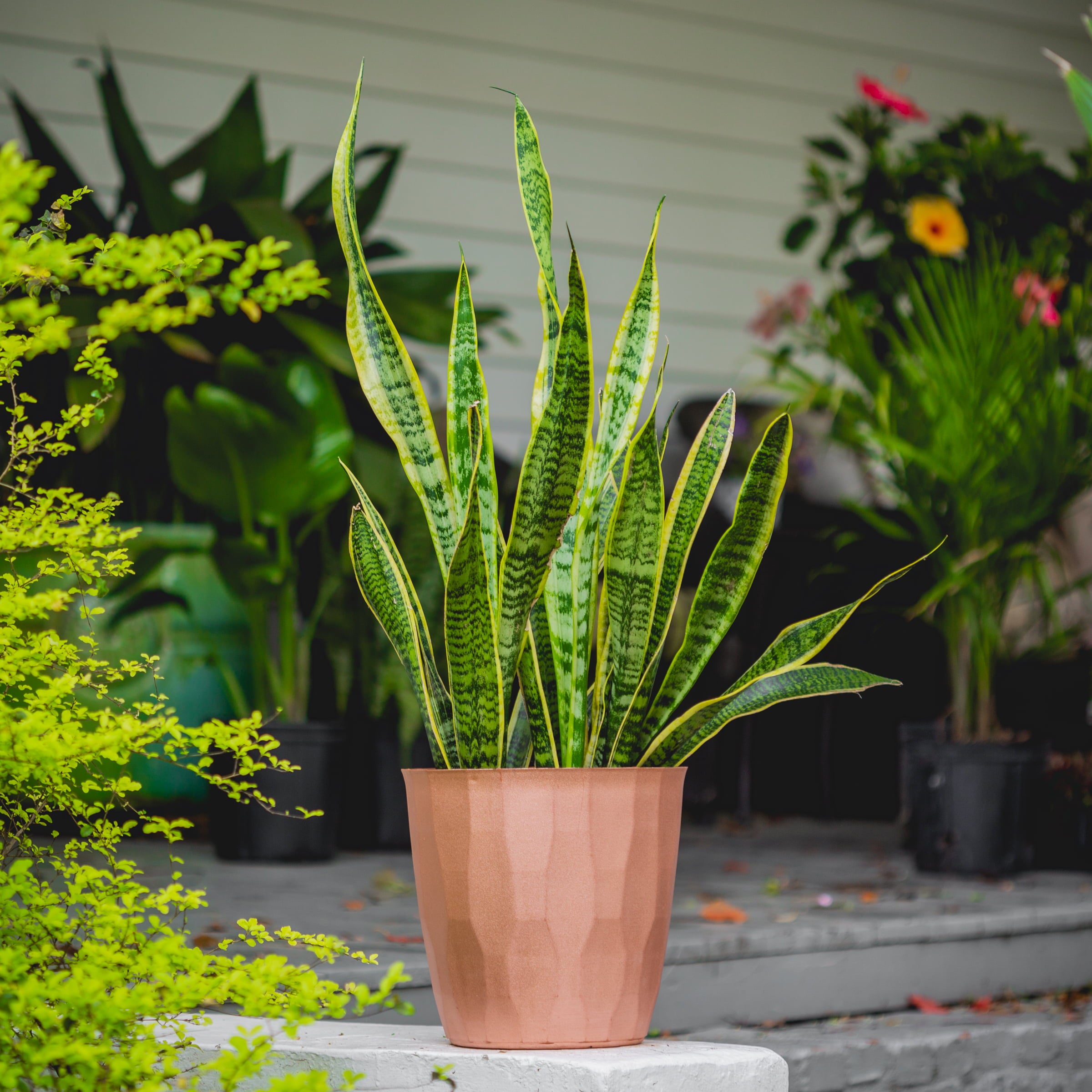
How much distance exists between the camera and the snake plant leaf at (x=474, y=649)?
3.26 ft

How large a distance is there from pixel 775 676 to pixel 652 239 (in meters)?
0.41

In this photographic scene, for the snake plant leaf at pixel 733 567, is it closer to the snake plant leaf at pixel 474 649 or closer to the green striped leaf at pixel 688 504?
the green striped leaf at pixel 688 504

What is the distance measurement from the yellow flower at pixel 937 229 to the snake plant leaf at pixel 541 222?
1791mm

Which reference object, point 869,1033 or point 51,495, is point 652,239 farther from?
point 869,1033

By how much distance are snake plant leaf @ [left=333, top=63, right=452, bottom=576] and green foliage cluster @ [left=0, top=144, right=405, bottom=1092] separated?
0.18 m

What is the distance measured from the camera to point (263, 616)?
2.59 meters

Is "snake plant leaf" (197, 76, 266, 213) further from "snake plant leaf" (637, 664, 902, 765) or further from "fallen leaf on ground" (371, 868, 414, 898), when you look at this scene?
"snake plant leaf" (637, 664, 902, 765)

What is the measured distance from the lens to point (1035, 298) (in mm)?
2424

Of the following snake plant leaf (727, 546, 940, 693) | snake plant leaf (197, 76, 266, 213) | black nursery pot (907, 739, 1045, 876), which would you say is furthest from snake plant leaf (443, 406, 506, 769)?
snake plant leaf (197, 76, 266, 213)

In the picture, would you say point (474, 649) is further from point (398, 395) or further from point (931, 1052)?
point (931, 1052)

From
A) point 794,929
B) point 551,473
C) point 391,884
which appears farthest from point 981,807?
point 551,473

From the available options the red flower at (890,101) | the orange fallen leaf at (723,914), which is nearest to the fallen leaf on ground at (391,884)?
the orange fallen leaf at (723,914)

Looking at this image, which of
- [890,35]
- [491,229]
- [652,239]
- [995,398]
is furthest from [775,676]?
[890,35]

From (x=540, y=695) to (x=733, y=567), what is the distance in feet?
0.72
